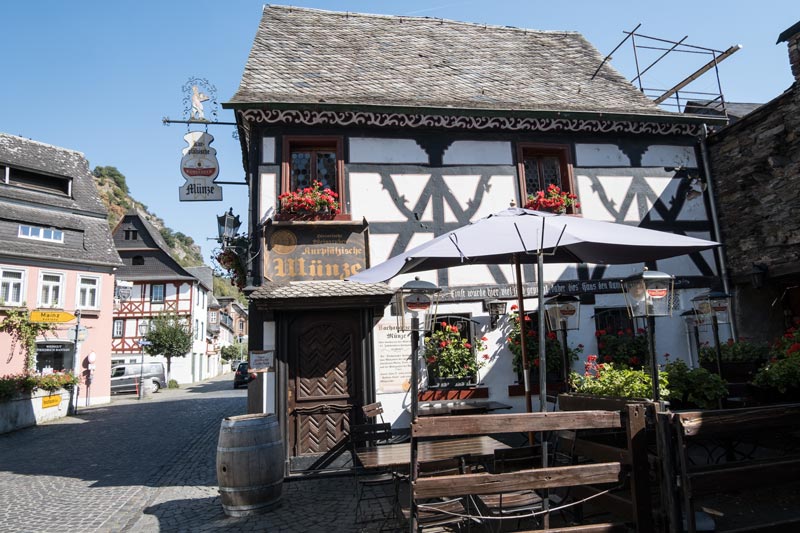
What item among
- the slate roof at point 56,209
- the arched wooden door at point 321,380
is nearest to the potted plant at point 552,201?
the arched wooden door at point 321,380

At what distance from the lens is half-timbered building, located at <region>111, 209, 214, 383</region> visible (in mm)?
34688

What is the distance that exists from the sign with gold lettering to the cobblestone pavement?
3.09 m

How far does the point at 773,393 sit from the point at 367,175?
6.34 metres

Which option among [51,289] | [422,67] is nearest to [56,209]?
[51,289]

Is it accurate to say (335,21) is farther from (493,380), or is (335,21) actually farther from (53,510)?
(53,510)

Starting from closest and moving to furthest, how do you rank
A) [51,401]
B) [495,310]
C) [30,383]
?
1. [495,310]
2. [30,383]
3. [51,401]

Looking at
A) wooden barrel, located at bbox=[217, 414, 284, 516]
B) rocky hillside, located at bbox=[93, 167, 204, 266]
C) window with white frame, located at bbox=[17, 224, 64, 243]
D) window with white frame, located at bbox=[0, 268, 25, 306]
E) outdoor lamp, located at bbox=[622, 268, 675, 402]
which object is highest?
rocky hillside, located at bbox=[93, 167, 204, 266]

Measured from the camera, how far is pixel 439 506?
400 cm

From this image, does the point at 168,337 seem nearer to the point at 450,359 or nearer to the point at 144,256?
the point at 144,256

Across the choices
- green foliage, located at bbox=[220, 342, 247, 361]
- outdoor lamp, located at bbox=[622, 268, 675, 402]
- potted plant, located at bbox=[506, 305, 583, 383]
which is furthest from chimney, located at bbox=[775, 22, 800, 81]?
green foliage, located at bbox=[220, 342, 247, 361]

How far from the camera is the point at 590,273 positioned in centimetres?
909

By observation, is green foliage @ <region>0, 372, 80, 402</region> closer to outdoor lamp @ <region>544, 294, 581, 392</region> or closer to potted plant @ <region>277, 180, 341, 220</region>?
potted plant @ <region>277, 180, 341, 220</region>

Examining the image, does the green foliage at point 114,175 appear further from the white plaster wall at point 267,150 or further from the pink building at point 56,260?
the white plaster wall at point 267,150

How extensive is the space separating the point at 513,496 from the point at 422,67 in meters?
9.22
